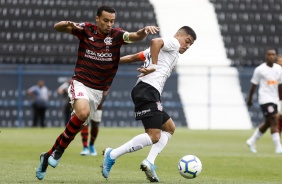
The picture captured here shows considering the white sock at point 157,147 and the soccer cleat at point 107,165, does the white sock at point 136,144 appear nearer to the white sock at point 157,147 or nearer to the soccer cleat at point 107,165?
the soccer cleat at point 107,165

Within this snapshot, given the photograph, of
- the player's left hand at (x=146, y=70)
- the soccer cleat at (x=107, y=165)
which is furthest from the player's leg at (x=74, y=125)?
the player's left hand at (x=146, y=70)

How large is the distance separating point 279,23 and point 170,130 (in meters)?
23.3

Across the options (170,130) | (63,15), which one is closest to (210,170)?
(170,130)

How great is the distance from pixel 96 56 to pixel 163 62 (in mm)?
815

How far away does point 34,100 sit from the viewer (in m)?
27.8

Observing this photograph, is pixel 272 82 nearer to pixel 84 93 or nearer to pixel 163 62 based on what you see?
pixel 163 62

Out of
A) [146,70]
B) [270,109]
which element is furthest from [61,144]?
[270,109]

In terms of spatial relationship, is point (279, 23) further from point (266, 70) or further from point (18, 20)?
point (266, 70)

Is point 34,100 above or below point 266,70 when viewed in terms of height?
below

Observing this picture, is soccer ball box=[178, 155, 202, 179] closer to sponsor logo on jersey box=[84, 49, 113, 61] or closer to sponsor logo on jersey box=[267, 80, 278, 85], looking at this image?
sponsor logo on jersey box=[84, 49, 113, 61]

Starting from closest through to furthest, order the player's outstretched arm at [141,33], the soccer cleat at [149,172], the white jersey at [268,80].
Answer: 1. the player's outstretched arm at [141,33]
2. the soccer cleat at [149,172]
3. the white jersey at [268,80]

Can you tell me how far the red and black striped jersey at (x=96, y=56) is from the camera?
359 inches

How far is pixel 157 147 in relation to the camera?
9.41m

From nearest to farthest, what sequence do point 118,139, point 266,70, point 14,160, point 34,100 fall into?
point 14,160 → point 266,70 → point 118,139 → point 34,100
